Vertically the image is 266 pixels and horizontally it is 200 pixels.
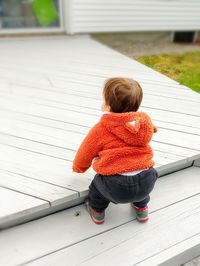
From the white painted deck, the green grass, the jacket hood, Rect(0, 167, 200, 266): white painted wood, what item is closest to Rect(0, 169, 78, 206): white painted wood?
the white painted deck

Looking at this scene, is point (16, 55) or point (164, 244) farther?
point (16, 55)

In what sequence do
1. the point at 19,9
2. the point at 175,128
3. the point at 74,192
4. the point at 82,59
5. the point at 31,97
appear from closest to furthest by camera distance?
1. the point at 74,192
2. the point at 175,128
3. the point at 31,97
4. the point at 82,59
5. the point at 19,9

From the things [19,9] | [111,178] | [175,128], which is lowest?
[175,128]

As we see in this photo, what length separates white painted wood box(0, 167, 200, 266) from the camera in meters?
1.35

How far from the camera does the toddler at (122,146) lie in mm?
1285

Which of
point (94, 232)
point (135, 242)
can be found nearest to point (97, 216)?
point (94, 232)

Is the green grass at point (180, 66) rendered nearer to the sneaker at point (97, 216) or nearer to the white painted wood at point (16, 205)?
the sneaker at point (97, 216)

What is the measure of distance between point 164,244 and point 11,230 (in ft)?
2.51

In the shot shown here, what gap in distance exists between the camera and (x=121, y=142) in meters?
1.35

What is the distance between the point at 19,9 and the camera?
4719 millimetres

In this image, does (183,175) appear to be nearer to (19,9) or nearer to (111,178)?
(111,178)

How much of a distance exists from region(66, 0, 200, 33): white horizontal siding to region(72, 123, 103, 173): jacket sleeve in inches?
154

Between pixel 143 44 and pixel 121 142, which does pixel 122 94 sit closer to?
pixel 121 142

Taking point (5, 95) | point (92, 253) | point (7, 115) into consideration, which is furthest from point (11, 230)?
point (5, 95)
